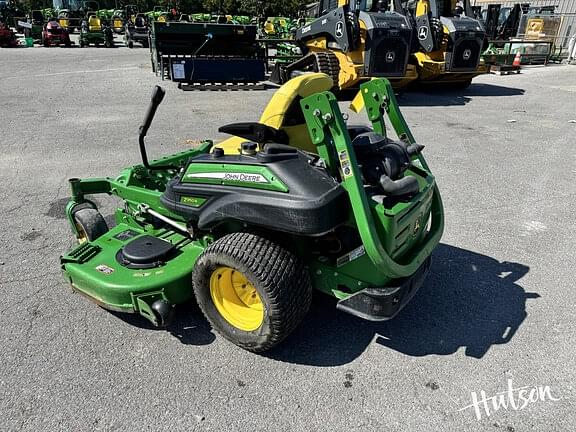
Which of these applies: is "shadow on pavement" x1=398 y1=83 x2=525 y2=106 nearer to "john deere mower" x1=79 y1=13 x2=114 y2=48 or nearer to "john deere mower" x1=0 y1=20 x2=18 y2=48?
"john deere mower" x1=79 y1=13 x2=114 y2=48

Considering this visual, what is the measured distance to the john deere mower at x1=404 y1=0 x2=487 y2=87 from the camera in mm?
10484

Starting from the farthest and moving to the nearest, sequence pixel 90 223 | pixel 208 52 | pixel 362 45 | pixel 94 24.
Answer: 1. pixel 94 24
2. pixel 208 52
3. pixel 362 45
4. pixel 90 223

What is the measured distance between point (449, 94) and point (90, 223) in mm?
10515

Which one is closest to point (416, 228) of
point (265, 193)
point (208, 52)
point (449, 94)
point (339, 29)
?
point (265, 193)

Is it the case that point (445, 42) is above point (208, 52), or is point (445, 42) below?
above

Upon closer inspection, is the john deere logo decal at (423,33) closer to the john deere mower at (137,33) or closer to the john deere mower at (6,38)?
the john deere mower at (137,33)

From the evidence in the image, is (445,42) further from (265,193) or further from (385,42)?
(265,193)

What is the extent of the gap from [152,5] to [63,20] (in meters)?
21.9

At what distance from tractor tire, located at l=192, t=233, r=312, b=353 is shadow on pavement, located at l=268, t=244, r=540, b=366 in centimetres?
22

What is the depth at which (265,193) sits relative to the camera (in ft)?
7.72

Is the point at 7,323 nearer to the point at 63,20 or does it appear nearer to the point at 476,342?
the point at 476,342

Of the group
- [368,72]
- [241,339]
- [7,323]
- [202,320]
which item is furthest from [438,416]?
[368,72]

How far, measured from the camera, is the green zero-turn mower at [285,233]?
2.29 metres

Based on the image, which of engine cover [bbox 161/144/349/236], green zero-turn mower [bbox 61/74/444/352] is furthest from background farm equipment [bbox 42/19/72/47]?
engine cover [bbox 161/144/349/236]
